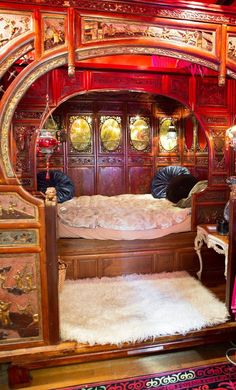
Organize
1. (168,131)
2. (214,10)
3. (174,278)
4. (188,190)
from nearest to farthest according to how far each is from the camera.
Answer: (214,10)
(174,278)
(188,190)
(168,131)

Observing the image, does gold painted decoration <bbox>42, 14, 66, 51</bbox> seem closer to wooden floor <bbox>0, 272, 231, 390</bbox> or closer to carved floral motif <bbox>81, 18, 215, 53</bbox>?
carved floral motif <bbox>81, 18, 215, 53</bbox>

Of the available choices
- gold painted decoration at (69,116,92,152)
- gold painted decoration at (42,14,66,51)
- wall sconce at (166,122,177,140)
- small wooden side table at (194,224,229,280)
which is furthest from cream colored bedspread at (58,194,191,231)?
gold painted decoration at (42,14,66,51)

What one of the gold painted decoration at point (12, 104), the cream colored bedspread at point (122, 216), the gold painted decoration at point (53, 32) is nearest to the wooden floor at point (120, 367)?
the cream colored bedspread at point (122, 216)

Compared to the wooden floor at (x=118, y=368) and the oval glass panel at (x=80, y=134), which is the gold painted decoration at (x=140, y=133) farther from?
the wooden floor at (x=118, y=368)

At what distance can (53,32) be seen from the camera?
2.14 meters

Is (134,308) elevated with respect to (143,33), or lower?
lower

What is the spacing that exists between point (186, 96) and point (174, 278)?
2424mm

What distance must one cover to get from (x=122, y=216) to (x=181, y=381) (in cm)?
191

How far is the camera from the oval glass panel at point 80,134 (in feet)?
17.9

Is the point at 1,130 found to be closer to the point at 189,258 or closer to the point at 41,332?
the point at 41,332

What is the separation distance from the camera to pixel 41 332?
2221mm

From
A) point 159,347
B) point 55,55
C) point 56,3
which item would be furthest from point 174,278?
point 56,3

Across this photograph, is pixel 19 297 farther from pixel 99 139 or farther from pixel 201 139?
pixel 201 139

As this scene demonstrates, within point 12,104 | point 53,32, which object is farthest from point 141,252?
point 53,32
